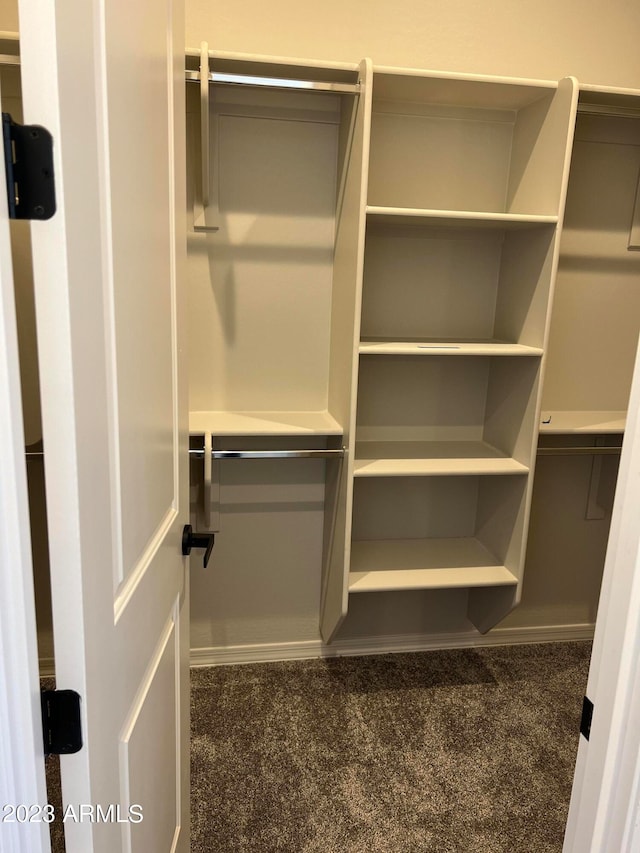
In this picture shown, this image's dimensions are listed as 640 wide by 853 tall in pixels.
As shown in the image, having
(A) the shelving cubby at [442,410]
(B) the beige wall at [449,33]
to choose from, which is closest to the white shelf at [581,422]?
(A) the shelving cubby at [442,410]

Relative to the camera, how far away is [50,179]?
61cm

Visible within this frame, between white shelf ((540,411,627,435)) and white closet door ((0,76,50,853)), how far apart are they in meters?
1.97

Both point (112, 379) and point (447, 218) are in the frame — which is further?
point (447, 218)

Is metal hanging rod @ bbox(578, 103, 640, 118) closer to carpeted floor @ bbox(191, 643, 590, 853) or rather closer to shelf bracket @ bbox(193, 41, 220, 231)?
shelf bracket @ bbox(193, 41, 220, 231)

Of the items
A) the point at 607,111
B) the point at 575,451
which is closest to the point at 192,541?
the point at 575,451

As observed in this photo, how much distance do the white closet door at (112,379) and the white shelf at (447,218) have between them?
2.92 ft

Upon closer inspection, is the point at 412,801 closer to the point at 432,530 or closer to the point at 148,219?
the point at 432,530

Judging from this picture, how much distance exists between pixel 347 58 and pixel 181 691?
6.80ft

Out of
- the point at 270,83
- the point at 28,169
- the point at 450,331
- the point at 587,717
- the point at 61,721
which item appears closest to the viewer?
the point at 28,169

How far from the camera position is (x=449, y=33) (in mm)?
2217

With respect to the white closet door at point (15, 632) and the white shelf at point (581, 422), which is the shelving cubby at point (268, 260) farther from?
the white closet door at point (15, 632)

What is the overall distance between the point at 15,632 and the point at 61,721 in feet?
0.50

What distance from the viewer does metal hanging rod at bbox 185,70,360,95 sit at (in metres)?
1.86

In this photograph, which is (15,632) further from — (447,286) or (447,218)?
(447,286)
